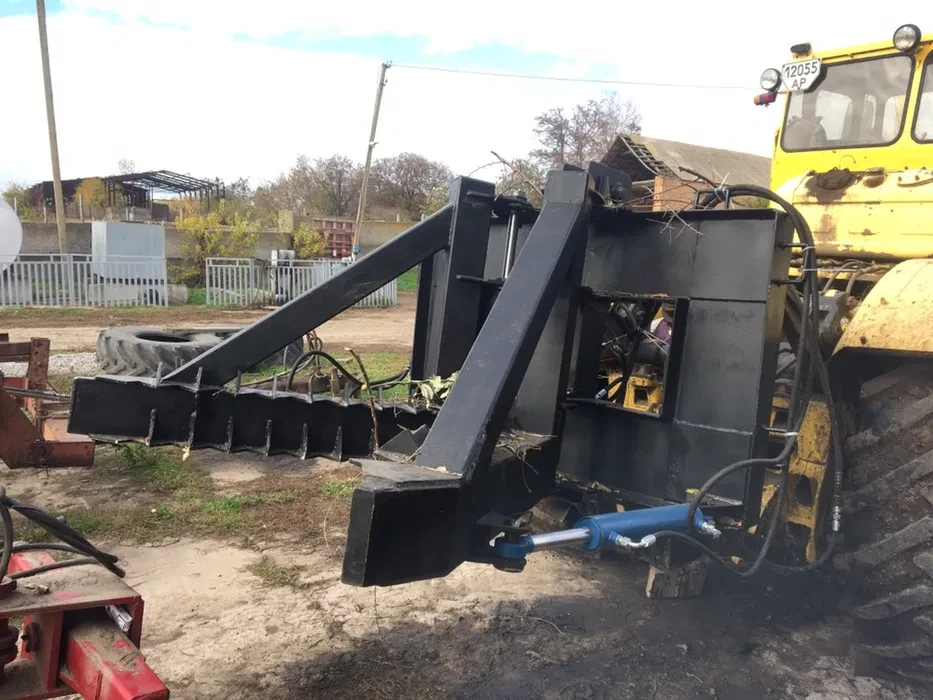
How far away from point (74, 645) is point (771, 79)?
471 centimetres

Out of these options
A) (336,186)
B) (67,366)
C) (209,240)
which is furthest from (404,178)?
(67,366)

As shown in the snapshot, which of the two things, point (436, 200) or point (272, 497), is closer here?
point (272, 497)

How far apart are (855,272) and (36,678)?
3.59 metres

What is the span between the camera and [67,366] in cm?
920

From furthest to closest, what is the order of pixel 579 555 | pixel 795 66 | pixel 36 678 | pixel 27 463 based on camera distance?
pixel 795 66 < pixel 579 555 < pixel 27 463 < pixel 36 678

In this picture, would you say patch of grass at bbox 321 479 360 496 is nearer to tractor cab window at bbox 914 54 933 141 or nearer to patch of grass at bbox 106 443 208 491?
patch of grass at bbox 106 443 208 491

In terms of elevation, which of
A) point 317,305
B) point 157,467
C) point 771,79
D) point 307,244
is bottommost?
point 157,467

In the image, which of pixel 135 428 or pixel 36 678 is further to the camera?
pixel 135 428

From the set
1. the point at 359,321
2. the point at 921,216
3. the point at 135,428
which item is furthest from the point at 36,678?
the point at 359,321

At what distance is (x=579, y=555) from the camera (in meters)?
3.94

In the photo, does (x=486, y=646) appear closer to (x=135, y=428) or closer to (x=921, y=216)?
(x=135, y=428)

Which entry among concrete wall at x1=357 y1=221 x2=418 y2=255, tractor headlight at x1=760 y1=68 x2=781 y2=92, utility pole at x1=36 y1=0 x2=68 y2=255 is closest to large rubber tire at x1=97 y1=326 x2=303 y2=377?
tractor headlight at x1=760 y1=68 x2=781 y2=92

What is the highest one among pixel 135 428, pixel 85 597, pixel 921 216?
pixel 921 216

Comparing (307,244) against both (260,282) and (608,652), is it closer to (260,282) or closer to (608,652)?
(260,282)
